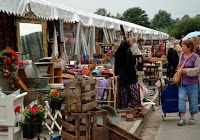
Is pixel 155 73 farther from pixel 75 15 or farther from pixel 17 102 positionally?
pixel 17 102

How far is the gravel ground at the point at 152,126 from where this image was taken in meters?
8.78

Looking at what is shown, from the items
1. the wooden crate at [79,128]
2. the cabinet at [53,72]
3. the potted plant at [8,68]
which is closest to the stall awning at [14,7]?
the potted plant at [8,68]

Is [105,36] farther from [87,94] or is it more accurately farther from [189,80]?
[87,94]

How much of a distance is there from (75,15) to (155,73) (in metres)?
4.52

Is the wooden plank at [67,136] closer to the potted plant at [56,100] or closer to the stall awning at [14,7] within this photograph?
the potted plant at [56,100]

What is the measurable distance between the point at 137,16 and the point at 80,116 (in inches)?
4292

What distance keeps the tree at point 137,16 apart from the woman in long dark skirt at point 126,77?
10152 centimetres

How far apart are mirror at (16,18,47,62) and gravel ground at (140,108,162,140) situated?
3.72 metres

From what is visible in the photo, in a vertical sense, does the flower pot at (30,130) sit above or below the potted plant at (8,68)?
below

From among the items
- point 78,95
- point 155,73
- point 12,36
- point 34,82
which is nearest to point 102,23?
point 155,73

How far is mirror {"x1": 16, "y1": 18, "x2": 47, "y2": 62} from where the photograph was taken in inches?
440

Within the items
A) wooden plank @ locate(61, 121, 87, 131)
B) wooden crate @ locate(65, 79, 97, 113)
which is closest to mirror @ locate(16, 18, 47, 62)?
wooden crate @ locate(65, 79, 97, 113)

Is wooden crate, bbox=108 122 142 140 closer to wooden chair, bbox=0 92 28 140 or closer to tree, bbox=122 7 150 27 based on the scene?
wooden chair, bbox=0 92 28 140

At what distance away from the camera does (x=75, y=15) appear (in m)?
14.4
